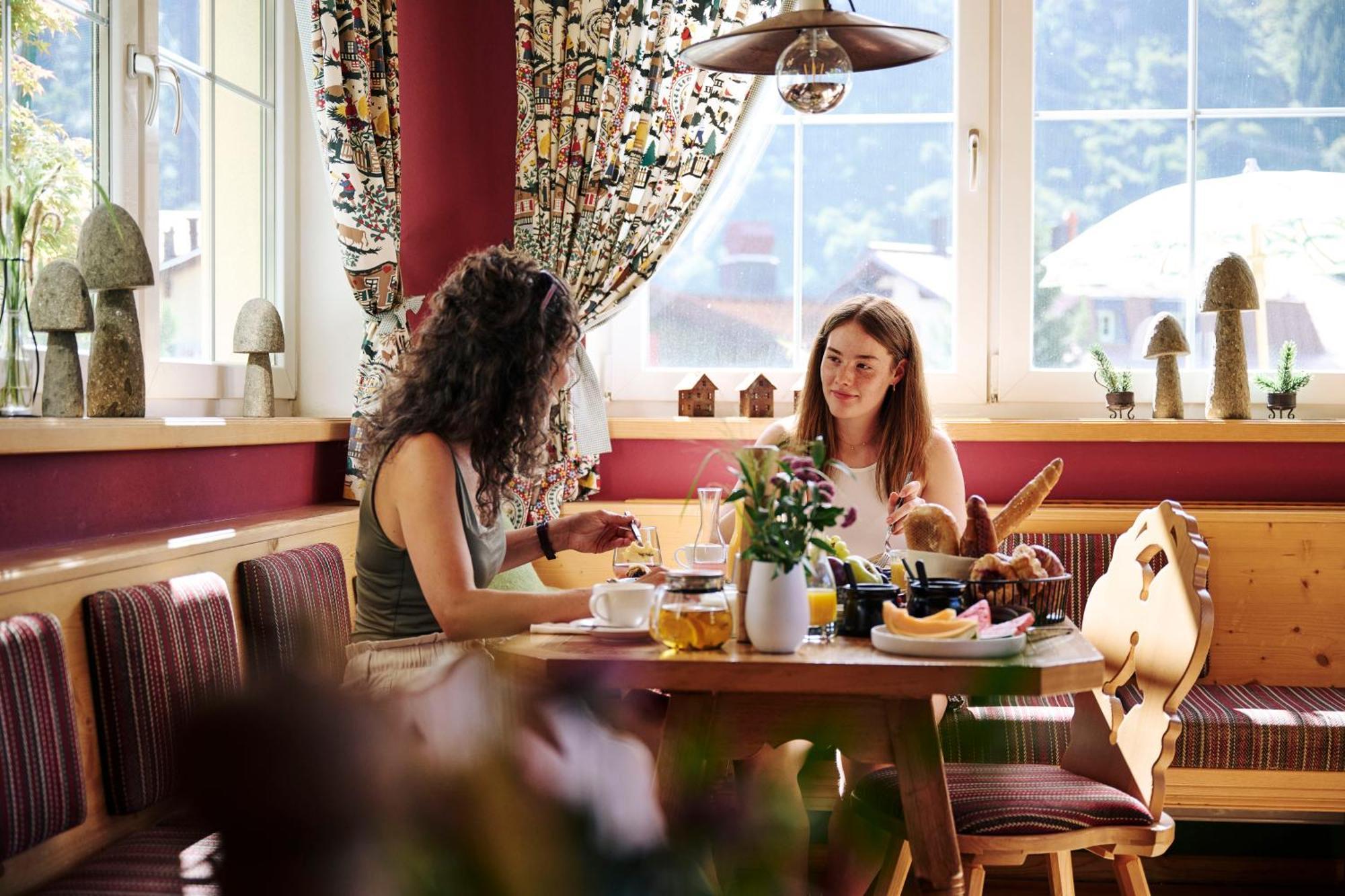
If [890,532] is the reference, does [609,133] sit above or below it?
above

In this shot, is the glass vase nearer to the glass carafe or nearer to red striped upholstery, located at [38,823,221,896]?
red striped upholstery, located at [38,823,221,896]

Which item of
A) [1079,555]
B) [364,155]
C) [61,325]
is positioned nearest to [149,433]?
[61,325]

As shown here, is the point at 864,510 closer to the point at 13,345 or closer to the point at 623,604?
the point at 623,604

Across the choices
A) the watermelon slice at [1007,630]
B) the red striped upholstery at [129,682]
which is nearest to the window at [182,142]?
the red striped upholstery at [129,682]

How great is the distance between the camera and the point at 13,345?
221 centimetres

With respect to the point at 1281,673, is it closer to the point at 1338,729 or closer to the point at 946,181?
the point at 1338,729

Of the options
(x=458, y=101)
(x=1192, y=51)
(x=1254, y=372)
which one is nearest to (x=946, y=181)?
(x=1192, y=51)

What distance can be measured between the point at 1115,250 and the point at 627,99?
4.79ft

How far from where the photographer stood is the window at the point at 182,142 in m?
2.51

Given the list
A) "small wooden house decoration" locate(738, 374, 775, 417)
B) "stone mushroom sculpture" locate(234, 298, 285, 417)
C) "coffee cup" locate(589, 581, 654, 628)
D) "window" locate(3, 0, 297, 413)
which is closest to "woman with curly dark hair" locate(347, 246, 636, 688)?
"coffee cup" locate(589, 581, 654, 628)

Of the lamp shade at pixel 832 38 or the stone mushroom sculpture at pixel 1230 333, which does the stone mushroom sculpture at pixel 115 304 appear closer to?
the lamp shade at pixel 832 38

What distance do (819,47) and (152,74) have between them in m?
1.59

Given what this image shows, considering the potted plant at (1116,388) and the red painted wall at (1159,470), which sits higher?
the potted plant at (1116,388)

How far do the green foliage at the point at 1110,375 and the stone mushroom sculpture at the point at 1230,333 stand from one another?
0.22 m
